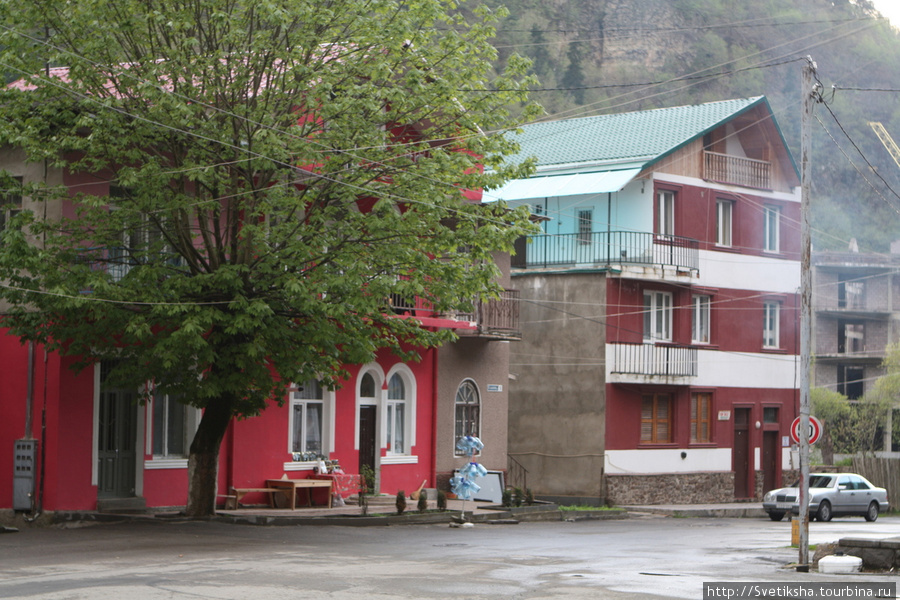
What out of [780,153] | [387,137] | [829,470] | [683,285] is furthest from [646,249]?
[387,137]

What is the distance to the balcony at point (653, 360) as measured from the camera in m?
35.6

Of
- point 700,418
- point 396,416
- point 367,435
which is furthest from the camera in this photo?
point 700,418

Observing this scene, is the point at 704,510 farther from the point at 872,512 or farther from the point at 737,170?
the point at 737,170

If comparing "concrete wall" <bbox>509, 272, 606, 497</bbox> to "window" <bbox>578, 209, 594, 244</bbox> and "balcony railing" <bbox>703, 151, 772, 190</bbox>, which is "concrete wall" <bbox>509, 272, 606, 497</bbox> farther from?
"balcony railing" <bbox>703, 151, 772, 190</bbox>

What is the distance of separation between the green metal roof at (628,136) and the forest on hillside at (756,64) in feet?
101

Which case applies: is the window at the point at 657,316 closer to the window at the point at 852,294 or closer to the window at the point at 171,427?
the window at the point at 171,427

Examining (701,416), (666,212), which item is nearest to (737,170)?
(666,212)

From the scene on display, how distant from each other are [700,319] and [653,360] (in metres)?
3.31

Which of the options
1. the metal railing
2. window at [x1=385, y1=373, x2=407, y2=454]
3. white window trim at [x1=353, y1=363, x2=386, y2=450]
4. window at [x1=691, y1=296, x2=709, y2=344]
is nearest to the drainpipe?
window at [x1=385, y1=373, x2=407, y2=454]

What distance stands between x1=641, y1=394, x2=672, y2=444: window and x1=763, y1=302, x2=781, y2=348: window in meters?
5.45

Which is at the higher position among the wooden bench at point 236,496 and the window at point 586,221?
the window at point 586,221

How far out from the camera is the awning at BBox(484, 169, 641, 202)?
1398 inches

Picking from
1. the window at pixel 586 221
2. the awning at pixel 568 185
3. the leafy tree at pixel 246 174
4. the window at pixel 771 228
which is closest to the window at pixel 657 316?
the window at pixel 586 221

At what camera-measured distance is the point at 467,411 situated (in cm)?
3155
